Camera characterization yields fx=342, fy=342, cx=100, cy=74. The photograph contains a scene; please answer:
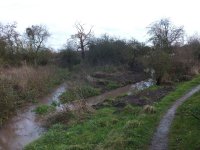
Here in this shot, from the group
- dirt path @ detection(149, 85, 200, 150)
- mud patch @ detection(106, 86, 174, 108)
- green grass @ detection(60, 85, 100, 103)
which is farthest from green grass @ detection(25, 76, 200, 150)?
green grass @ detection(60, 85, 100, 103)

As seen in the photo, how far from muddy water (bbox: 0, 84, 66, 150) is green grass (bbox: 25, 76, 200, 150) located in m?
1.19

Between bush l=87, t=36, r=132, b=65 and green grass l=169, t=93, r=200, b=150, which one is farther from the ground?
bush l=87, t=36, r=132, b=65

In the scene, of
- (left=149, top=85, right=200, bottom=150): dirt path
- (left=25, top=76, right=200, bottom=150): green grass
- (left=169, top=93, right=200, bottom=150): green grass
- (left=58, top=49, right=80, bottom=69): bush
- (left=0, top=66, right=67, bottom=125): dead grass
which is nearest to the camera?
(left=169, top=93, right=200, bottom=150): green grass

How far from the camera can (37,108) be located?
80.1 feet

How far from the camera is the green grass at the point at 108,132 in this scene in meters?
13.8

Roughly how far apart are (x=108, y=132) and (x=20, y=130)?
20.7ft

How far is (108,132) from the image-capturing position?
16094mm

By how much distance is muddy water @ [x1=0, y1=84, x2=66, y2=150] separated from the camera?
1725cm

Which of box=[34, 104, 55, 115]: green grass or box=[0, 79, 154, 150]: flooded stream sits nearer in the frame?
box=[0, 79, 154, 150]: flooded stream

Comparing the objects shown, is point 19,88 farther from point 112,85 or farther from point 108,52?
point 108,52

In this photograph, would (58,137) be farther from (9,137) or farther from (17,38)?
(17,38)

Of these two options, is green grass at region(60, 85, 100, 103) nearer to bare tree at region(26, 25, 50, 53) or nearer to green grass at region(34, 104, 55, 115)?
green grass at region(34, 104, 55, 115)

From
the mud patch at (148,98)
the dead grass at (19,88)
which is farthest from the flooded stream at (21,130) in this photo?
the mud patch at (148,98)

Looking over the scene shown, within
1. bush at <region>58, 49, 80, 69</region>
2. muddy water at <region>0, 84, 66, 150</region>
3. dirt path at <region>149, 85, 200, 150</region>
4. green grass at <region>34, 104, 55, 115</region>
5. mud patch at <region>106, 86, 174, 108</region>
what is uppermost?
bush at <region>58, 49, 80, 69</region>
